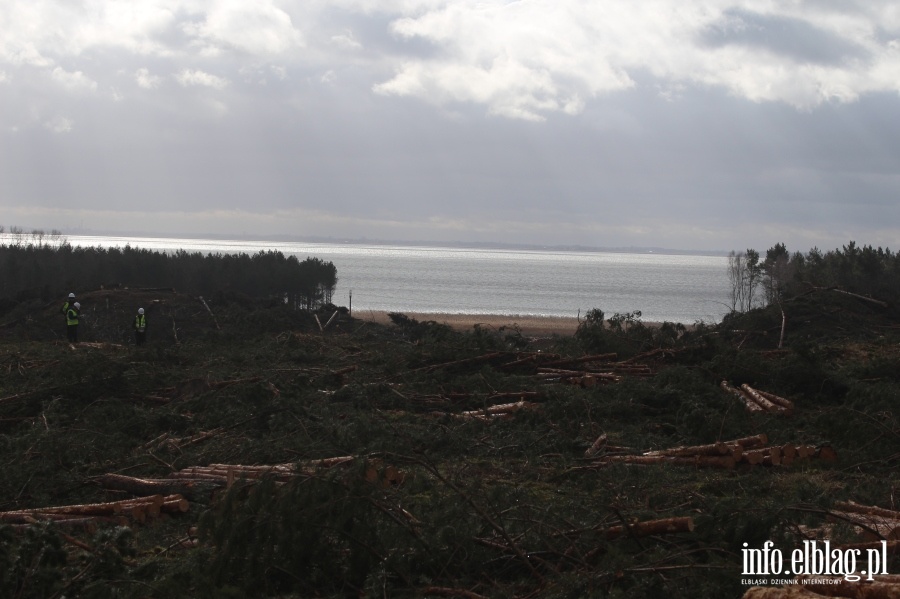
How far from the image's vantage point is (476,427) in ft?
38.7

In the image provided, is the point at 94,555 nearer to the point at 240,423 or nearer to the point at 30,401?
the point at 240,423

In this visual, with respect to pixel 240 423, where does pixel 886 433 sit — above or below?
above

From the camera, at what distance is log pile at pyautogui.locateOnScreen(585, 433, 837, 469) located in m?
9.65

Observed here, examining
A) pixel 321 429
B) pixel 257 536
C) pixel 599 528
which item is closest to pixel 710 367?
pixel 321 429

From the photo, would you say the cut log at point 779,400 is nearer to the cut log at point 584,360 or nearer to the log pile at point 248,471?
the cut log at point 584,360

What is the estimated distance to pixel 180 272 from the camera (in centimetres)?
4497

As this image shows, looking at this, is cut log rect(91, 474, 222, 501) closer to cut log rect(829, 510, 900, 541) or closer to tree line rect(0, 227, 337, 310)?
cut log rect(829, 510, 900, 541)

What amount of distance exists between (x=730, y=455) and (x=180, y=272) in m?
39.4

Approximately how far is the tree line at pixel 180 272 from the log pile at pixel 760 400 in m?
32.9

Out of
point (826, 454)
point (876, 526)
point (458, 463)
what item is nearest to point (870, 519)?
point (876, 526)

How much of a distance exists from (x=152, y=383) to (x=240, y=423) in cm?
381

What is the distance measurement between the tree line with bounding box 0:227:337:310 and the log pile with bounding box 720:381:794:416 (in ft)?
108

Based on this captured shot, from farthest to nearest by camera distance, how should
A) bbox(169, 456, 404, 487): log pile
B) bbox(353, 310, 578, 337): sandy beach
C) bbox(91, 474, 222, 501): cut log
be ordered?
1. bbox(353, 310, 578, 337): sandy beach
2. bbox(91, 474, 222, 501): cut log
3. bbox(169, 456, 404, 487): log pile

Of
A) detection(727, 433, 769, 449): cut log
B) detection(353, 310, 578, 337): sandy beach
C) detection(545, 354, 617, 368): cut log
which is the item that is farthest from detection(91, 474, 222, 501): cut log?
detection(353, 310, 578, 337): sandy beach
